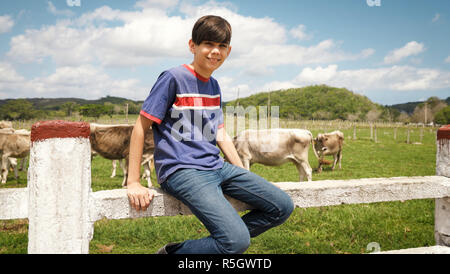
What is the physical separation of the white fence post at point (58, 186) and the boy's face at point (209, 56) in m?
0.75

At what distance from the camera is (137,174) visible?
1728 mm

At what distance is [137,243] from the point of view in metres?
4.09

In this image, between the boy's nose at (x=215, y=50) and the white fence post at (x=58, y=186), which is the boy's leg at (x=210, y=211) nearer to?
the white fence post at (x=58, y=186)

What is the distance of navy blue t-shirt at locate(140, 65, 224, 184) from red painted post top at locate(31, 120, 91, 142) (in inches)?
15.1

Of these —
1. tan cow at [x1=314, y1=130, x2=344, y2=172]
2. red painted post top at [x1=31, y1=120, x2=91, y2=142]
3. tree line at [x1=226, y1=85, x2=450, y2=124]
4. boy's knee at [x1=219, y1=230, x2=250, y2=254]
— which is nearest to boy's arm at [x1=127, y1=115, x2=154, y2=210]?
red painted post top at [x1=31, y1=120, x2=91, y2=142]

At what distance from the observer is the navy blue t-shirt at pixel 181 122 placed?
1.75m

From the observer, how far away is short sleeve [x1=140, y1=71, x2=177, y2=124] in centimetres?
175

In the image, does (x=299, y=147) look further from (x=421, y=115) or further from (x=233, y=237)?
(x=421, y=115)

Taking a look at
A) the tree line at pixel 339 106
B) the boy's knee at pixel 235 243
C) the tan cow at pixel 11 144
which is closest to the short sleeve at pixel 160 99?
the boy's knee at pixel 235 243

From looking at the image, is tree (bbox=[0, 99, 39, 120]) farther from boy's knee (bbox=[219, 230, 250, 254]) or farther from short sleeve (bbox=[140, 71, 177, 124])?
boy's knee (bbox=[219, 230, 250, 254])

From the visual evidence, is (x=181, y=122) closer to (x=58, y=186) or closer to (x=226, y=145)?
(x=226, y=145)

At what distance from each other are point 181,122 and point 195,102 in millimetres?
164
